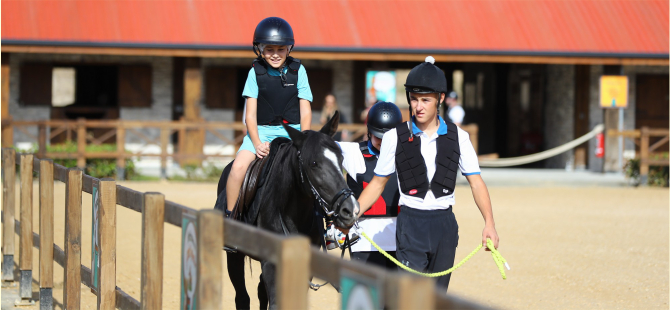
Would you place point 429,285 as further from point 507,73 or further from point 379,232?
point 507,73

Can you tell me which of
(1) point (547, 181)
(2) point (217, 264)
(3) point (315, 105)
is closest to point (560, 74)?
(1) point (547, 181)

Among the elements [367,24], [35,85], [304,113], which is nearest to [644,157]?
[367,24]

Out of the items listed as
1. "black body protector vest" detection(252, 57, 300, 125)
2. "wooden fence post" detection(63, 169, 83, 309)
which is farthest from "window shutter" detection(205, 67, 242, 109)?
"black body protector vest" detection(252, 57, 300, 125)

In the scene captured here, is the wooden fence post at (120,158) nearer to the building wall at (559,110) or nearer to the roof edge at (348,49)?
the roof edge at (348,49)

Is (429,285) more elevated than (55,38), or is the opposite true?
(55,38)

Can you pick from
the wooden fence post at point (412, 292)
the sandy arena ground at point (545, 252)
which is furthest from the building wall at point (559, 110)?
the wooden fence post at point (412, 292)

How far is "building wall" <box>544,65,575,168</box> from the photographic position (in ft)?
67.8

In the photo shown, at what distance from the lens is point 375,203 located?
4.90 meters

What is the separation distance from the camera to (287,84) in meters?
5.44

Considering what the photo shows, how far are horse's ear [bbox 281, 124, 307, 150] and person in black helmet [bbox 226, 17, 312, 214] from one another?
0.65 meters

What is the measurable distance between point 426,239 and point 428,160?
16.4 inches

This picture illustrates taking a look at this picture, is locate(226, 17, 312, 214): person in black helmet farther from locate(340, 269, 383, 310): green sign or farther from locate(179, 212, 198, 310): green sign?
locate(340, 269, 383, 310): green sign

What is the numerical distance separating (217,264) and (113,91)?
1865 cm

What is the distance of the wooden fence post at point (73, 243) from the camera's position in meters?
5.49
